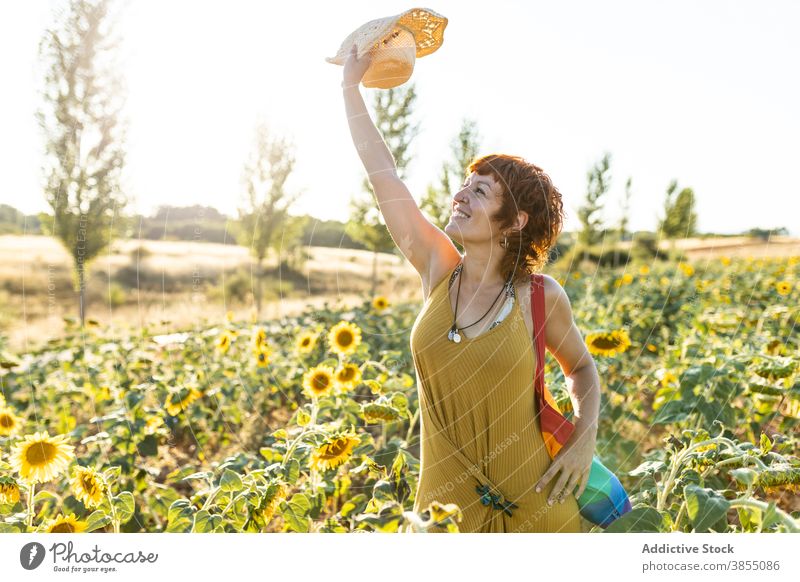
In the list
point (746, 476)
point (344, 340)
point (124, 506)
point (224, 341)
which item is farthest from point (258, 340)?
point (746, 476)

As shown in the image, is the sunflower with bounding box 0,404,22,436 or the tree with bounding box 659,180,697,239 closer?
the sunflower with bounding box 0,404,22,436

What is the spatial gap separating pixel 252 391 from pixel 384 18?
2.01m

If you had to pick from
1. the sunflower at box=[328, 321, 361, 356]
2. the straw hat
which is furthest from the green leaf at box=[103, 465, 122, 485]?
the straw hat

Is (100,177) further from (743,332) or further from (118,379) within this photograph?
(743,332)

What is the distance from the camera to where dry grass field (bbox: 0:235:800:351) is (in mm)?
4066

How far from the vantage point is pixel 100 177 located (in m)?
2.33

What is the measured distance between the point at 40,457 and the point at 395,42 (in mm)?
1278

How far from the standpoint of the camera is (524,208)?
53.8 inches

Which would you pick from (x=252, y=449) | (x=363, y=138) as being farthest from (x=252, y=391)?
(x=363, y=138)

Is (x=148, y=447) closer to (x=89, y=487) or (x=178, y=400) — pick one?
(x=178, y=400)

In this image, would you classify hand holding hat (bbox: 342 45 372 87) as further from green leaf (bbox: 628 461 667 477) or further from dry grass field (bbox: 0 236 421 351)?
dry grass field (bbox: 0 236 421 351)

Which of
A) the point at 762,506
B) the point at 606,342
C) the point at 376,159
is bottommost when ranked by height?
the point at 762,506

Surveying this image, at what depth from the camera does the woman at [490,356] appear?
1.29 meters

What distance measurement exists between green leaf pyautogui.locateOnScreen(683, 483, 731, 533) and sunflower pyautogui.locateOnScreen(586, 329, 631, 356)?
1018mm
